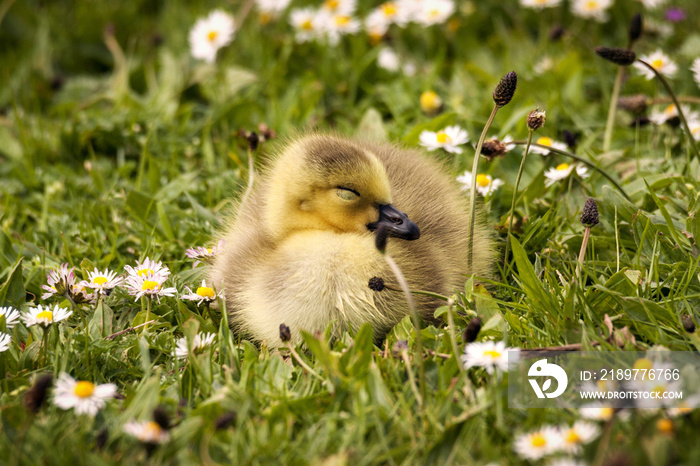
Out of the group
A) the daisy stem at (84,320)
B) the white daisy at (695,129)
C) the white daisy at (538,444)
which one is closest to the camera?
the white daisy at (538,444)

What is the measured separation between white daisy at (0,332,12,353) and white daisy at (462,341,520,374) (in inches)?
59.6

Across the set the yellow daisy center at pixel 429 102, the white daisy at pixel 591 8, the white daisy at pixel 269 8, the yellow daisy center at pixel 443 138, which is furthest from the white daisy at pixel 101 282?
the white daisy at pixel 591 8

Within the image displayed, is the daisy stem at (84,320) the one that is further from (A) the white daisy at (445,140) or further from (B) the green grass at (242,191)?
(A) the white daisy at (445,140)

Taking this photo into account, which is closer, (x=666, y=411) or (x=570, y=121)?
(x=666, y=411)

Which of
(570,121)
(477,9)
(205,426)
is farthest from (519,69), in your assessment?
(205,426)

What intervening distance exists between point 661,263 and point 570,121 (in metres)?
1.65

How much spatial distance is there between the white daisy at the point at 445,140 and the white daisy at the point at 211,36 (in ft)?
5.80

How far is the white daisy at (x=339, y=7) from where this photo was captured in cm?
489

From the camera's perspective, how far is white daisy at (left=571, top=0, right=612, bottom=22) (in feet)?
15.1

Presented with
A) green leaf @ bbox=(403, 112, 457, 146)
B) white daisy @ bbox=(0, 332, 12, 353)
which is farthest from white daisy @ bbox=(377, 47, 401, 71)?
white daisy @ bbox=(0, 332, 12, 353)

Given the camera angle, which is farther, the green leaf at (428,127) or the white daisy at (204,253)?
the green leaf at (428,127)

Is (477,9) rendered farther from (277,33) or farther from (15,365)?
(15,365)

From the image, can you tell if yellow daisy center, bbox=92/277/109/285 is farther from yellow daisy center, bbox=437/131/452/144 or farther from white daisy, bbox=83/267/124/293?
yellow daisy center, bbox=437/131/452/144

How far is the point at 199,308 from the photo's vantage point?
2693mm
